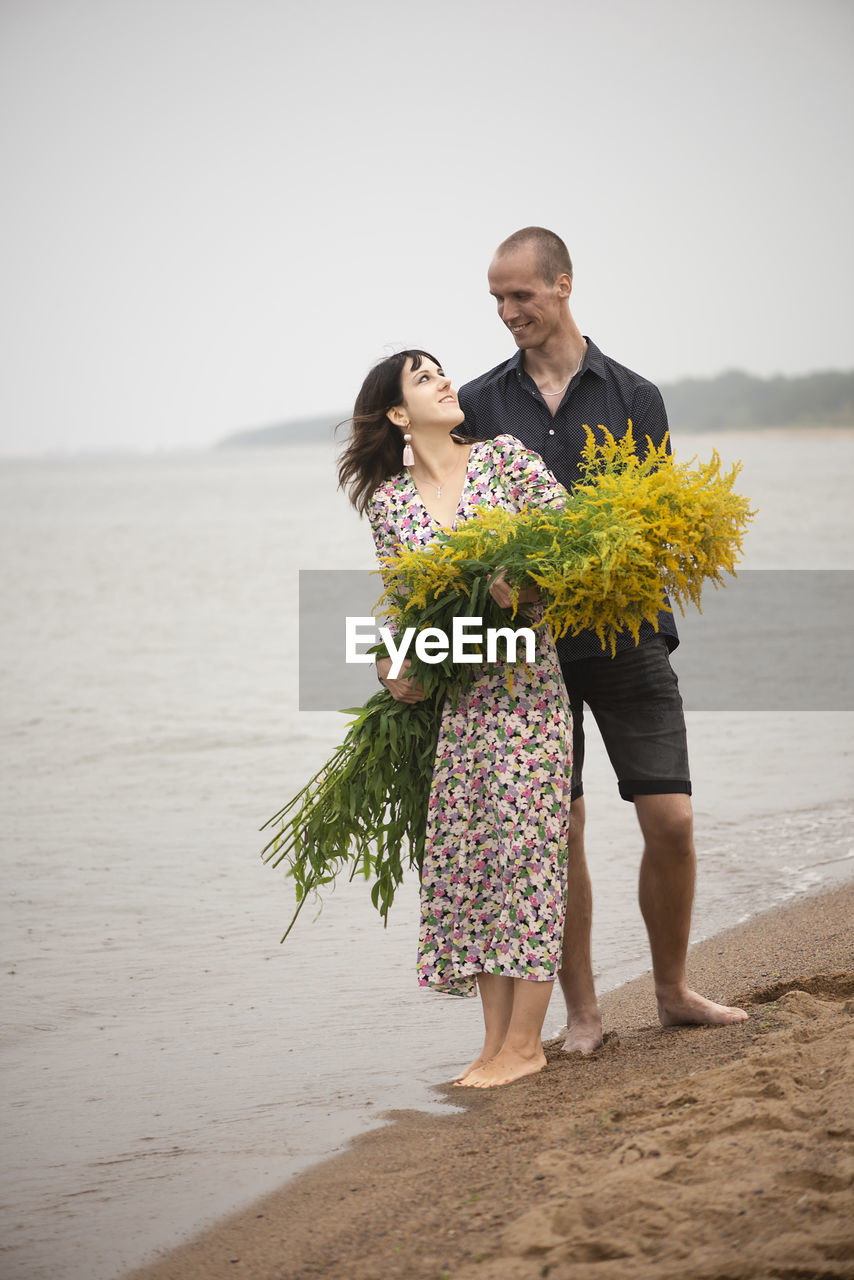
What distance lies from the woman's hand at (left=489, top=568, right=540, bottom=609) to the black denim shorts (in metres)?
0.38

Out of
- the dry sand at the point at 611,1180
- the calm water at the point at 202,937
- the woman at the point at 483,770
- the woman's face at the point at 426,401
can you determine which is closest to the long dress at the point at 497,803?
the woman at the point at 483,770

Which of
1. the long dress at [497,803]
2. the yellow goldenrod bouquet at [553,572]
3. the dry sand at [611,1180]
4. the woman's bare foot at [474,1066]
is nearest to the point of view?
the dry sand at [611,1180]

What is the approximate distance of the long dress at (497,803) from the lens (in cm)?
342

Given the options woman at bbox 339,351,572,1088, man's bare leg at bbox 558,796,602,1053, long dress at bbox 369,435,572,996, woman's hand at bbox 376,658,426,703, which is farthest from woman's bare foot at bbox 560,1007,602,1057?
woman's hand at bbox 376,658,426,703

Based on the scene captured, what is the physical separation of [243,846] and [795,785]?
2839 mm

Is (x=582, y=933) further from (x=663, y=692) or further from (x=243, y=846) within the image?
(x=243, y=846)

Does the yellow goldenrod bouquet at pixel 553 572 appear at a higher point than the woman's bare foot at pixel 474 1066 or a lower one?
higher

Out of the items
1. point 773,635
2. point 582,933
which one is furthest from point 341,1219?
point 773,635

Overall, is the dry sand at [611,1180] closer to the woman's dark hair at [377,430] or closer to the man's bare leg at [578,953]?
the man's bare leg at [578,953]

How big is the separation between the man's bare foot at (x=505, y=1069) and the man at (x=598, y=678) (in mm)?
198

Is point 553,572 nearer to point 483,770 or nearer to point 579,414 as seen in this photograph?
point 483,770

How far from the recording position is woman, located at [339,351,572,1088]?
342 cm

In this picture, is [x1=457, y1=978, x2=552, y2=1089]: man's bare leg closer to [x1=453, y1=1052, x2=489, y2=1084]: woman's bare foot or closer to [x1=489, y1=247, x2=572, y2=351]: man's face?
[x1=453, y1=1052, x2=489, y2=1084]: woman's bare foot

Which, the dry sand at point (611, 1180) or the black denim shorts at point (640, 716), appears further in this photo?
the black denim shorts at point (640, 716)
